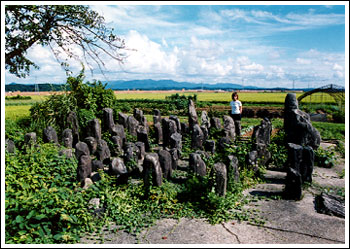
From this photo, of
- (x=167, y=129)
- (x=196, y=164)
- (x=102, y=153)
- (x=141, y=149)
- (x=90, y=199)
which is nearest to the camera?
(x=90, y=199)

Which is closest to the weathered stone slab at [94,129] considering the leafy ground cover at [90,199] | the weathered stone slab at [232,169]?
the leafy ground cover at [90,199]

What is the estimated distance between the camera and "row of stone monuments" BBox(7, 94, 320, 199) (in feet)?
19.7

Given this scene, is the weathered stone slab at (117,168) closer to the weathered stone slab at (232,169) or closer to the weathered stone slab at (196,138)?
the weathered stone slab at (232,169)

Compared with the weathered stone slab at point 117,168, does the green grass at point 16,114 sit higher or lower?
higher

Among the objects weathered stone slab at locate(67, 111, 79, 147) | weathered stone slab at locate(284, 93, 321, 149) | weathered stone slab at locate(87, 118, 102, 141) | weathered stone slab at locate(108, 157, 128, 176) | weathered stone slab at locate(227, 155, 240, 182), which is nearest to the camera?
weathered stone slab at locate(227, 155, 240, 182)

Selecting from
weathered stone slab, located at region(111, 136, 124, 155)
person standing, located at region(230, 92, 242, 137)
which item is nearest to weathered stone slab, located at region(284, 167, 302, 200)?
weathered stone slab, located at region(111, 136, 124, 155)

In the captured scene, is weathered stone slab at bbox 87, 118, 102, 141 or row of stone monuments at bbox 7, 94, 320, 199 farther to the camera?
weathered stone slab at bbox 87, 118, 102, 141

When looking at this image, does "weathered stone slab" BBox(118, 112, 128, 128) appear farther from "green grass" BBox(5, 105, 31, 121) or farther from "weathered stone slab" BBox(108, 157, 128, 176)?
"weathered stone slab" BBox(108, 157, 128, 176)

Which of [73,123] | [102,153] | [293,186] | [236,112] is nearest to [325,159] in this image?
[293,186]

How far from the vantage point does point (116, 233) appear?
187 inches

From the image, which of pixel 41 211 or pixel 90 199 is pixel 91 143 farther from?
pixel 41 211

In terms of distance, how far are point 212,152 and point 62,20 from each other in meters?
6.23

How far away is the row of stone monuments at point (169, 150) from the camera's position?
6.00m

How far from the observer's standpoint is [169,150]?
747cm
